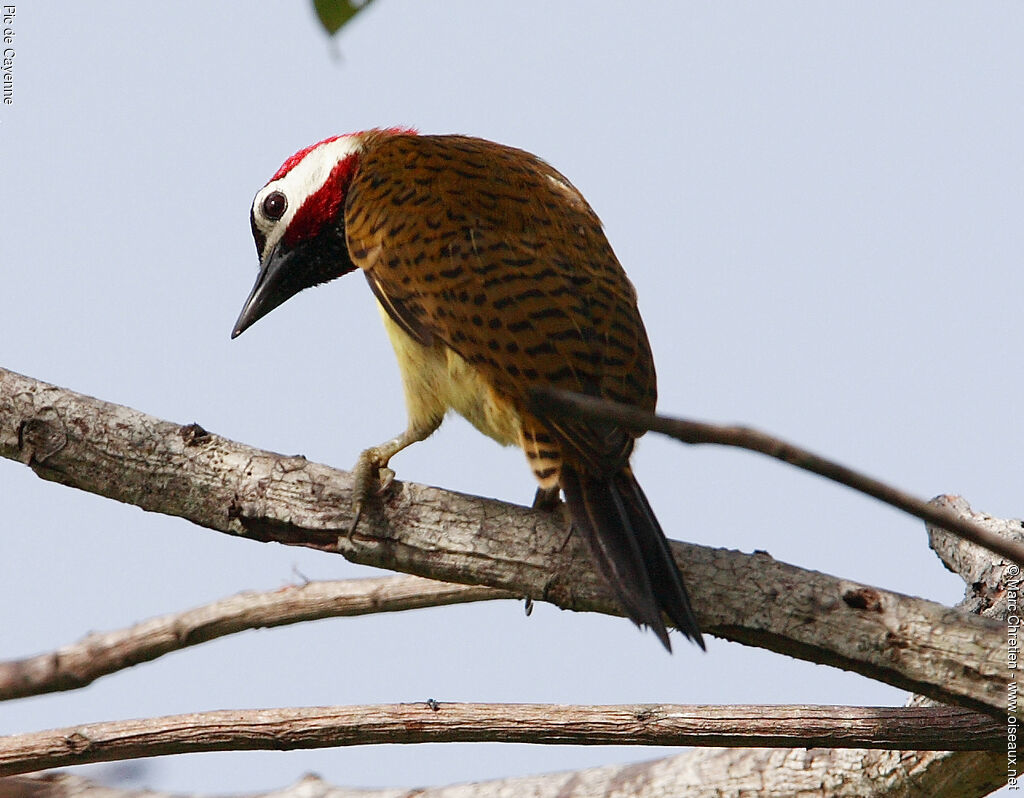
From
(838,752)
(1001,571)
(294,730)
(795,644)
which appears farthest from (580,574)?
(1001,571)

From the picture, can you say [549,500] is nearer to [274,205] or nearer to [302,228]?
[302,228]

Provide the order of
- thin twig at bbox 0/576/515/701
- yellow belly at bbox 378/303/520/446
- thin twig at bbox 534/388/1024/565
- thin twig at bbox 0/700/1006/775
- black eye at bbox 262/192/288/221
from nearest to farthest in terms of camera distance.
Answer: thin twig at bbox 534/388/1024/565 < thin twig at bbox 0/700/1006/775 < yellow belly at bbox 378/303/520/446 < thin twig at bbox 0/576/515/701 < black eye at bbox 262/192/288/221

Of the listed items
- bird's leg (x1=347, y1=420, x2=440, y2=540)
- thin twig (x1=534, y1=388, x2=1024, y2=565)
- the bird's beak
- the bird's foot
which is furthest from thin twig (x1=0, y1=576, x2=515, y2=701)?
thin twig (x1=534, y1=388, x2=1024, y2=565)

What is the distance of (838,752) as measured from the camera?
3.28 m

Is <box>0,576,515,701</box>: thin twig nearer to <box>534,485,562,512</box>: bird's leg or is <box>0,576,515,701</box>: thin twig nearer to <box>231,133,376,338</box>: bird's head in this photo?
<box>534,485,562,512</box>: bird's leg

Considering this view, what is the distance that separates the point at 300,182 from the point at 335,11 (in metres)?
3.14

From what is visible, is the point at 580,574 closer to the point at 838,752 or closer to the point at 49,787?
the point at 838,752

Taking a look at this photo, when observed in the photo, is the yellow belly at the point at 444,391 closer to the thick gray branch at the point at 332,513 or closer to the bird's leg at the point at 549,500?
the bird's leg at the point at 549,500

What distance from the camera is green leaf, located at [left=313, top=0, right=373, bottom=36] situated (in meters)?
1.40

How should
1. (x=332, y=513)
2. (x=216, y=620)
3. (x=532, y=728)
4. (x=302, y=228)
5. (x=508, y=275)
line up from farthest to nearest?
(x=302, y=228)
(x=216, y=620)
(x=508, y=275)
(x=332, y=513)
(x=532, y=728)

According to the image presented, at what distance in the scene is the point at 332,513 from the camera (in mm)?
2975

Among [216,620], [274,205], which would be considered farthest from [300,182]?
[216,620]

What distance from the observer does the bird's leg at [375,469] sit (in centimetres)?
294

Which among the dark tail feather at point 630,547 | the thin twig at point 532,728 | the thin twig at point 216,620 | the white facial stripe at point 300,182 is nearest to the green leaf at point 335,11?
the dark tail feather at point 630,547
